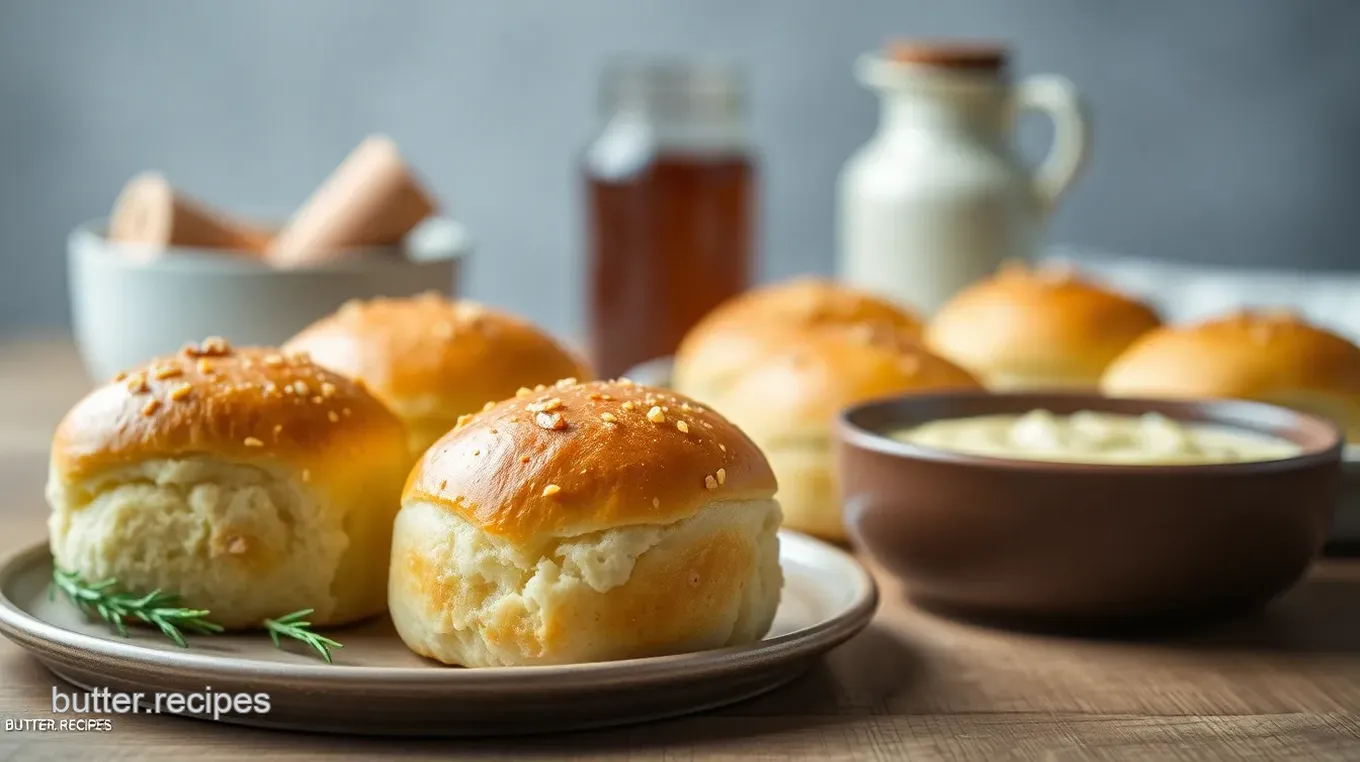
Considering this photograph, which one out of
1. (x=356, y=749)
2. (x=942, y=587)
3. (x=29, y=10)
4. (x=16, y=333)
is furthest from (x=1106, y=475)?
(x=29, y=10)

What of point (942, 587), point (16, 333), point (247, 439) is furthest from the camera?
point (16, 333)

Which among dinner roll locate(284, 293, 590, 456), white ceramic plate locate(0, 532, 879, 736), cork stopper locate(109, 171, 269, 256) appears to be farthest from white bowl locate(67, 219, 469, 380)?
white ceramic plate locate(0, 532, 879, 736)

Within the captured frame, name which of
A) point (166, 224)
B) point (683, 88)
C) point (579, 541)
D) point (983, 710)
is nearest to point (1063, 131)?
point (683, 88)

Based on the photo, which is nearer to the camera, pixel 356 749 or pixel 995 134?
pixel 356 749

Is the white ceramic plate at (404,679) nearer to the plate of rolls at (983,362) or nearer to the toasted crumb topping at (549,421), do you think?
the toasted crumb topping at (549,421)

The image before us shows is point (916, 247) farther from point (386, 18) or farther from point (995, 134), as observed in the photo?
point (386, 18)

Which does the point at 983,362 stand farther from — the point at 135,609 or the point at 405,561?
the point at 135,609
